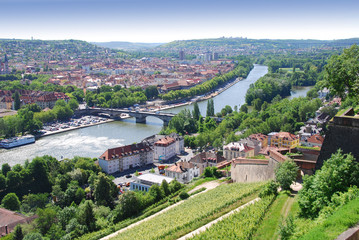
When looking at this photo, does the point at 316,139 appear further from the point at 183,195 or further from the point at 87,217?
the point at 87,217

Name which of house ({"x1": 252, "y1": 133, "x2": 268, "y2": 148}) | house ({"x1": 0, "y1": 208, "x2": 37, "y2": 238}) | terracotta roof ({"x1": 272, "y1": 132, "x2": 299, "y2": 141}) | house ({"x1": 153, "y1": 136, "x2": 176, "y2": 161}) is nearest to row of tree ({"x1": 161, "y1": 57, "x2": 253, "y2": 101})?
house ({"x1": 153, "y1": 136, "x2": 176, "y2": 161})

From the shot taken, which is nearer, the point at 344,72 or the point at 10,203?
the point at 344,72

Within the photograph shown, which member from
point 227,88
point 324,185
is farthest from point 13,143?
point 227,88

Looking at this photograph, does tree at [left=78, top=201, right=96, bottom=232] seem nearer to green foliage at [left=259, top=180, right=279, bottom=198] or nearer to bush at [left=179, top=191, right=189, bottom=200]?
bush at [left=179, top=191, right=189, bottom=200]

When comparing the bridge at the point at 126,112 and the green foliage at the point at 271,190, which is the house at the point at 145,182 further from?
the bridge at the point at 126,112

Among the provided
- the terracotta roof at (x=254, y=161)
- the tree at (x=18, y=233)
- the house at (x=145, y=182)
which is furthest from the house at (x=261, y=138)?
the tree at (x=18, y=233)

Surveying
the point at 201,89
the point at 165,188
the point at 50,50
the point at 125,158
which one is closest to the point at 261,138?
the point at 125,158
